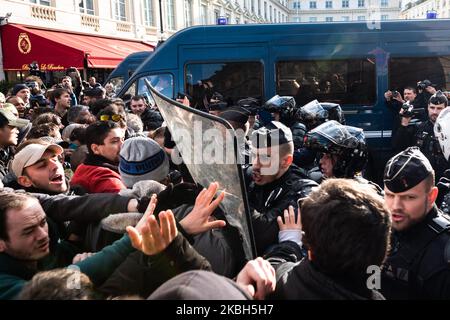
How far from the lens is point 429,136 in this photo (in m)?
4.45

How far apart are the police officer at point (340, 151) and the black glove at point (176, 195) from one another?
1184 millimetres

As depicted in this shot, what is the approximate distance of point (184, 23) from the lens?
27.6 m

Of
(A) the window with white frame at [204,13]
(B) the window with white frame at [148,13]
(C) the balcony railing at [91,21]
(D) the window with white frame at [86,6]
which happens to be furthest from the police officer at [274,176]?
(A) the window with white frame at [204,13]

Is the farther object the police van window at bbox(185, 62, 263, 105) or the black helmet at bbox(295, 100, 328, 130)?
the police van window at bbox(185, 62, 263, 105)

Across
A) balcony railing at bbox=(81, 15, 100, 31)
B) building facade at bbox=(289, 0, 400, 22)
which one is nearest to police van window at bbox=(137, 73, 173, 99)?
balcony railing at bbox=(81, 15, 100, 31)

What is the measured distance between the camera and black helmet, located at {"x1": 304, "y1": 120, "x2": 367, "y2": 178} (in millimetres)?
2770

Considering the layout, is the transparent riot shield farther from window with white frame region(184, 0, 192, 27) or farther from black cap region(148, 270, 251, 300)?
window with white frame region(184, 0, 192, 27)

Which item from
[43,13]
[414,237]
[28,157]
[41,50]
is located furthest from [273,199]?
[43,13]

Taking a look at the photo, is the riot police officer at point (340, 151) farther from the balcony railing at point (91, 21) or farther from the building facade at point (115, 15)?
the balcony railing at point (91, 21)

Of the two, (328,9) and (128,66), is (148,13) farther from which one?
(328,9)

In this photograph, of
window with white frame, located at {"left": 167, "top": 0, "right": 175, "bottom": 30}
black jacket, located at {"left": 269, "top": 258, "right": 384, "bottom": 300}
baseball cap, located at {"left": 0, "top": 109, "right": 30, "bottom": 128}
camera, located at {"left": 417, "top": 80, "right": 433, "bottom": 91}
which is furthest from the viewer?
window with white frame, located at {"left": 167, "top": 0, "right": 175, "bottom": 30}

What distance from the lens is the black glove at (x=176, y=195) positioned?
5.94ft

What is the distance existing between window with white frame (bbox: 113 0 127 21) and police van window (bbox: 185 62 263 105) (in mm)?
13741

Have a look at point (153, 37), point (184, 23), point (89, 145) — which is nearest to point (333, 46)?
point (89, 145)
